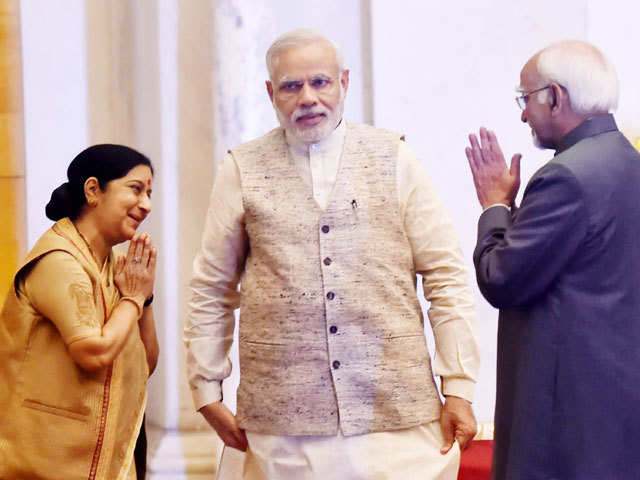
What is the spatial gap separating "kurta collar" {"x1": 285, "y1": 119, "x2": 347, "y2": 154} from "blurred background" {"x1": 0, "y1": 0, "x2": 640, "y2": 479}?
1957mm

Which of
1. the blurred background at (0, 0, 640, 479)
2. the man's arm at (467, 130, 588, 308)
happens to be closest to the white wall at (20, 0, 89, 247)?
the blurred background at (0, 0, 640, 479)

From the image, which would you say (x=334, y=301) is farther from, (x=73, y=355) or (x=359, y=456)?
(x=73, y=355)

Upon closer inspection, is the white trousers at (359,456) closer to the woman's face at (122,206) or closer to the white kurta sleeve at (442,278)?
the white kurta sleeve at (442,278)

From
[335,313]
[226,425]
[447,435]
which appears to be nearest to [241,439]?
[226,425]

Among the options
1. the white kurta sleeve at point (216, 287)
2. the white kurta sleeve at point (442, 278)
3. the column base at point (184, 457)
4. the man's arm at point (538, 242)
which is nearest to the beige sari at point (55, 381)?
the white kurta sleeve at point (216, 287)

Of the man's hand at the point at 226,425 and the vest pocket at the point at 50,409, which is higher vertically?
the vest pocket at the point at 50,409

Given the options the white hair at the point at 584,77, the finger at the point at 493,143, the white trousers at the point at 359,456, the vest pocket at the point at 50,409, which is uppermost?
the white hair at the point at 584,77

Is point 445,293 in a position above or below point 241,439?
above

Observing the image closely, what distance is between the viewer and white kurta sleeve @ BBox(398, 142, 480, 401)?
2877 mm

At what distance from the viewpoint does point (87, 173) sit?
10.3ft

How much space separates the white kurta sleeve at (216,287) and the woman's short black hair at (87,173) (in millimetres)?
344

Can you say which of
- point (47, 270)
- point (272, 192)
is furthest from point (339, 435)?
point (47, 270)

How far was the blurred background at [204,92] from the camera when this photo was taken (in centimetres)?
472

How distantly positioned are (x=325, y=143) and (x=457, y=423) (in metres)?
0.96
